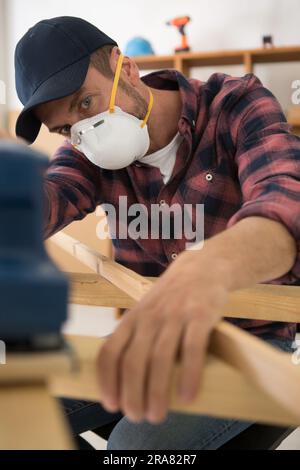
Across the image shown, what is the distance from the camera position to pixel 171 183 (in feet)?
4.06

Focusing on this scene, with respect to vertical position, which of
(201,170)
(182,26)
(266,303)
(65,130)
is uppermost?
(182,26)

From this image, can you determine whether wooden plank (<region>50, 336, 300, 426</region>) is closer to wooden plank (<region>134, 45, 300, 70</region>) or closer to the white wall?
wooden plank (<region>134, 45, 300, 70</region>)

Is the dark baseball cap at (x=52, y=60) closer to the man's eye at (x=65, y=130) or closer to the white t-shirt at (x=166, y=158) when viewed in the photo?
the man's eye at (x=65, y=130)

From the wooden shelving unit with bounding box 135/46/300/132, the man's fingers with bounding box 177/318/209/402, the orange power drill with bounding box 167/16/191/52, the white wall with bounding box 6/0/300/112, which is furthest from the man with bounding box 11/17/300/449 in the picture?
the white wall with bounding box 6/0/300/112

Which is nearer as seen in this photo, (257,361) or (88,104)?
(257,361)

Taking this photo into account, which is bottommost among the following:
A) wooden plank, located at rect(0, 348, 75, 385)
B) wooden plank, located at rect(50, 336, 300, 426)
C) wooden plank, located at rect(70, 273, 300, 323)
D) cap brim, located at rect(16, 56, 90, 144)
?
wooden plank, located at rect(70, 273, 300, 323)

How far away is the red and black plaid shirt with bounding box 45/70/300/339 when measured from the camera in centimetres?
102

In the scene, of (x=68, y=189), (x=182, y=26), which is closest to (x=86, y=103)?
(x=68, y=189)

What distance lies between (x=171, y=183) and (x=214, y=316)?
82 cm

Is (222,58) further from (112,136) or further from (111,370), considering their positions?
(111,370)

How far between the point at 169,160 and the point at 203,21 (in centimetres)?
253

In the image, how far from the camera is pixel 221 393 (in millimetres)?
396

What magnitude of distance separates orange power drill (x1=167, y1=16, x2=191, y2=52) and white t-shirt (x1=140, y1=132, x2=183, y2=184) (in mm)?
2232

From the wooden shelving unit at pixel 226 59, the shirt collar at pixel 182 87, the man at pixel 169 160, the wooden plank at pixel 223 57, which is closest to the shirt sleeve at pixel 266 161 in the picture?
the man at pixel 169 160
